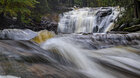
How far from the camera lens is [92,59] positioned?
381cm

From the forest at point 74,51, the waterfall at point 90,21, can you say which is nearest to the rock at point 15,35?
the forest at point 74,51

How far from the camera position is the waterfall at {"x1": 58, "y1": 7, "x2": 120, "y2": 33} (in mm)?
12964

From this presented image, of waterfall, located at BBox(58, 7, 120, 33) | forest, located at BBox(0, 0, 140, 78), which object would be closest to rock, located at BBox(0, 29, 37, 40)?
forest, located at BBox(0, 0, 140, 78)

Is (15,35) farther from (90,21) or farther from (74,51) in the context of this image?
(90,21)

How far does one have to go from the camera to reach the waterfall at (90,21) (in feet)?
42.5

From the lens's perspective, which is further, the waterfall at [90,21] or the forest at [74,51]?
the waterfall at [90,21]

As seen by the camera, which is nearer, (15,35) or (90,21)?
(15,35)

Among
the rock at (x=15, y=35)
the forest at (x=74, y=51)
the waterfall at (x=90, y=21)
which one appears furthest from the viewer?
the waterfall at (x=90, y=21)

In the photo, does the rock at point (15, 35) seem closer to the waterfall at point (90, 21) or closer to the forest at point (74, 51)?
the forest at point (74, 51)

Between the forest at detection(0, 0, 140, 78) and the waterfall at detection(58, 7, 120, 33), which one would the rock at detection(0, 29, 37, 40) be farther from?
the waterfall at detection(58, 7, 120, 33)

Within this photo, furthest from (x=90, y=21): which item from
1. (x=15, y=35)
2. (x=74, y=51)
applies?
(x=74, y=51)

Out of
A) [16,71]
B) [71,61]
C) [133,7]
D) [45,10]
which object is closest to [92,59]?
[71,61]

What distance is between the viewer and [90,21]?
15.1 metres

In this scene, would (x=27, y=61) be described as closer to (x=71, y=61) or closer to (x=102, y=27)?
(x=71, y=61)
